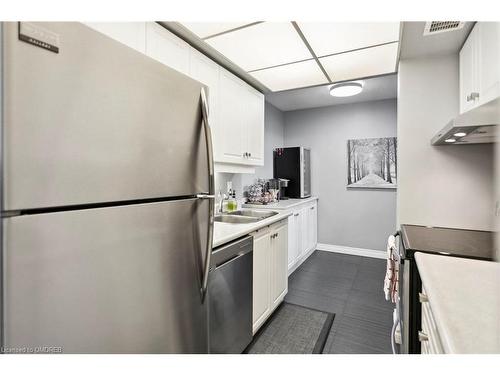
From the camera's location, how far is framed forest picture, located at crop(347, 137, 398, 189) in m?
3.74

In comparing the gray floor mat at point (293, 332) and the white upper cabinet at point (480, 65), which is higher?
the white upper cabinet at point (480, 65)

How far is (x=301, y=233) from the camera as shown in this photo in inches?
139

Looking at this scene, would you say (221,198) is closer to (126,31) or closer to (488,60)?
(126,31)

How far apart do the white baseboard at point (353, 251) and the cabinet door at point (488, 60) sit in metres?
2.85

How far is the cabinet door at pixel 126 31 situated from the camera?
1.24 m

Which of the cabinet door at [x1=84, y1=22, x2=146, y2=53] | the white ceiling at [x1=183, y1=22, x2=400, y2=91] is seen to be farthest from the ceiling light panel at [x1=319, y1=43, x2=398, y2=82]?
the cabinet door at [x1=84, y1=22, x2=146, y2=53]

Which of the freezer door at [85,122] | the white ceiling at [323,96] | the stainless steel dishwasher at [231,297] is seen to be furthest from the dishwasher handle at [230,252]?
the white ceiling at [323,96]

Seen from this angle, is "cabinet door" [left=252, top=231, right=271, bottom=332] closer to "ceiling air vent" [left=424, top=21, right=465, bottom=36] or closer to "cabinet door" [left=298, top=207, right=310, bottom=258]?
"cabinet door" [left=298, top=207, right=310, bottom=258]

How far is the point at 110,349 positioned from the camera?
27.4 inches

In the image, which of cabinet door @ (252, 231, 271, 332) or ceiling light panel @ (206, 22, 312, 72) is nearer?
ceiling light panel @ (206, 22, 312, 72)

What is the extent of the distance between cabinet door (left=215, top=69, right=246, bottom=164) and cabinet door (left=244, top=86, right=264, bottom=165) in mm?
105

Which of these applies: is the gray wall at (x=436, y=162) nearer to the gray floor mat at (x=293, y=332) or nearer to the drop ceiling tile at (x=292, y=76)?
the drop ceiling tile at (x=292, y=76)

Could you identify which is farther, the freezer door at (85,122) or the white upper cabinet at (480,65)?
the white upper cabinet at (480,65)

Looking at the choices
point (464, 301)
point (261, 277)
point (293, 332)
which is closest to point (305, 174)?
point (261, 277)
